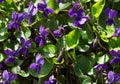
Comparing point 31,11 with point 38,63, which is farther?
point 31,11

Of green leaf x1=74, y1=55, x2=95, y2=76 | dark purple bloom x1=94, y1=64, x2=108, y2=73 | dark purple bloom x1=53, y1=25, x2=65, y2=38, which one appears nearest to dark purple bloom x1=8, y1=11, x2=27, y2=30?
dark purple bloom x1=53, y1=25, x2=65, y2=38

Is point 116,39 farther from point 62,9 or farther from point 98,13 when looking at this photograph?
point 62,9

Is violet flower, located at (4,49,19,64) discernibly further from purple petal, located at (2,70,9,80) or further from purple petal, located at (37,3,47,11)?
purple petal, located at (37,3,47,11)

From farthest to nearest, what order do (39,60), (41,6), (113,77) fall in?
(41,6) < (39,60) < (113,77)

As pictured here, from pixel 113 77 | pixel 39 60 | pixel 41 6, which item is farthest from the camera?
pixel 41 6

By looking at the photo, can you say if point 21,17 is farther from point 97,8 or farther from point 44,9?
point 97,8

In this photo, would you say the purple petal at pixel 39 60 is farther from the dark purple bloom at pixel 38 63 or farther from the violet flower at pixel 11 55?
the violet flower at pixel 11 55

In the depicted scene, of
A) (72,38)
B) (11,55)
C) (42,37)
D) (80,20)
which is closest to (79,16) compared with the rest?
(80,20)
